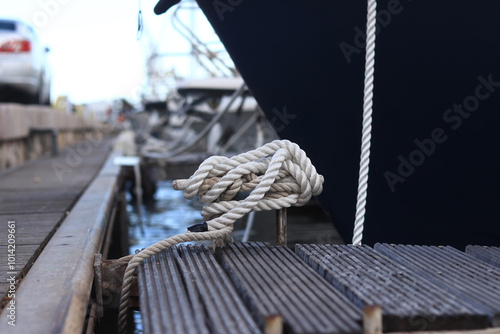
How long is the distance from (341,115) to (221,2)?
0.89 metres

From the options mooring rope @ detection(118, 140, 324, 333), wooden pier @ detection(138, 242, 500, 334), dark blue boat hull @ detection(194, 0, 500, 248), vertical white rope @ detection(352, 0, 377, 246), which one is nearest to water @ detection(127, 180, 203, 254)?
dark blue boat hull @ detection(194, 0, 500, 248)

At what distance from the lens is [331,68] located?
10.2ft

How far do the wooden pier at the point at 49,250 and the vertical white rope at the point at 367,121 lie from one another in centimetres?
116

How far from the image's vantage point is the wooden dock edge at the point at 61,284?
1621 millimetres

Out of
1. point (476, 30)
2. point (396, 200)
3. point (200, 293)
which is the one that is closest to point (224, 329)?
point (200, 293)

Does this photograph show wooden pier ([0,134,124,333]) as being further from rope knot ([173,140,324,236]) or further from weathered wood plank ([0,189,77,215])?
rope knot ([173,140,324,236])

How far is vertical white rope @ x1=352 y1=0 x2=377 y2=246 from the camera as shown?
8.53ft

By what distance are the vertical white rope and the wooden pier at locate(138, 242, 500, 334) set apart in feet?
1.00

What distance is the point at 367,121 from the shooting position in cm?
265

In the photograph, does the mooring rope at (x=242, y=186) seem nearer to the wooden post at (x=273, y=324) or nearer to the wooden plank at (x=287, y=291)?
the wooden plank at (x=287, y=291)

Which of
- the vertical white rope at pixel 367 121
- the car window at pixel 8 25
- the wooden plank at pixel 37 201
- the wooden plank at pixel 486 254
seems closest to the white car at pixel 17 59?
the car window at pixel 8 25

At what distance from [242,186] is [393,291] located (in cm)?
73

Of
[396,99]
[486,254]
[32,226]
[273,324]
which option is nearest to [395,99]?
[396,99]

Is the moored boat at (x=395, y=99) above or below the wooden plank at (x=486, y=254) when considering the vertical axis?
above
